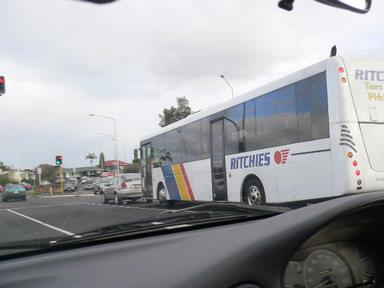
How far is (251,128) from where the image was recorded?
38.5ft

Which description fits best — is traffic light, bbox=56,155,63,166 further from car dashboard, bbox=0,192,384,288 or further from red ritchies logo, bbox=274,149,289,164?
red ritchies logo, bbox=274,149,289,164

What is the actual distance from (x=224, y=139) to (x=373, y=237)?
10.0m

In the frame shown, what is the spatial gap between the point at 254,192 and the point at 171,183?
4.91 meters

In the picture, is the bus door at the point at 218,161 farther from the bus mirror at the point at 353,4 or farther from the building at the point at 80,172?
the bus mirror at the point at 353,4

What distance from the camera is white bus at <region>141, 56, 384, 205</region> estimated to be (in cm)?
936

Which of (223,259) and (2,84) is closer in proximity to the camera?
(223,259)

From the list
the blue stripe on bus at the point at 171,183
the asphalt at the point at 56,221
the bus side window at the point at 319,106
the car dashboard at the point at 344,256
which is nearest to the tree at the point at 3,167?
the asphalt at the point at 56,221

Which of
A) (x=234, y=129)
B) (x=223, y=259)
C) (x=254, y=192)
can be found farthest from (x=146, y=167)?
(x=223, y=259)

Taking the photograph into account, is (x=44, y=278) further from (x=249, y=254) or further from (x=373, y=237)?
(x=373, y=237)

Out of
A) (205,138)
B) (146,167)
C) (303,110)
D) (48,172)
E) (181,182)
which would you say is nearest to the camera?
(48,172)

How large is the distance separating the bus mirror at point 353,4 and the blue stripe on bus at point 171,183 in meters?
12.4

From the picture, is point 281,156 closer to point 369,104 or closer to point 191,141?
point 369,104

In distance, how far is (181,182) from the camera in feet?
50.8

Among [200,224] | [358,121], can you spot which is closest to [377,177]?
[358,121]
